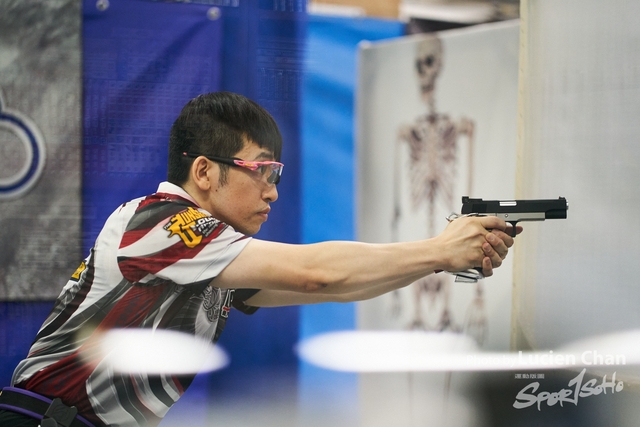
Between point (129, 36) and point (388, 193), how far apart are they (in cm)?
87

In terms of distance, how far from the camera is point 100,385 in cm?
154

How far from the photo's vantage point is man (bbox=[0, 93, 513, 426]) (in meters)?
1.43

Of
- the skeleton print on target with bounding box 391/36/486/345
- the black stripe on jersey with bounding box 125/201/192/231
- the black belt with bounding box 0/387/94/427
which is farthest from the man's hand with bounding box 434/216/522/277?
the black belt with bounding box 0/387/94/427

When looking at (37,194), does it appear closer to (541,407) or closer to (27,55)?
(27,55)

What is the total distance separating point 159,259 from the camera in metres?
1.43

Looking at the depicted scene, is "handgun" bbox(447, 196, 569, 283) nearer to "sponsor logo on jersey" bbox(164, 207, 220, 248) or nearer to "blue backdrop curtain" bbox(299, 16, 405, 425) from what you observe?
"blue backdrop curtain" bbox(299, 16, 405, 425)

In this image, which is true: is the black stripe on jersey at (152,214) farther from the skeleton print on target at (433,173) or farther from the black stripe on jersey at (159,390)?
the skeleton print on target at (433,173)

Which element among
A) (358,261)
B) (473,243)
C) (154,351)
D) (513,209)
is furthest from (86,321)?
(513,209)

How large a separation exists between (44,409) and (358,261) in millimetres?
817

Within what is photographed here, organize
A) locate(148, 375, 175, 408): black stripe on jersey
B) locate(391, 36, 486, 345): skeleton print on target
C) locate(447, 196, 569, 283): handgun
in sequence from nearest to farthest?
locate(148, 375, 175, 408): black stripe on jersey
locate(447, 196, 569, 283): handgun
locate(391, 36, 486, 345): skeleton print on target

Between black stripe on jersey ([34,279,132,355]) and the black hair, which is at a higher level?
the black hair

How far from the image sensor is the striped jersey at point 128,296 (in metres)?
1.43

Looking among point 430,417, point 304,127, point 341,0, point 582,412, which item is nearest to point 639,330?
point 582,412

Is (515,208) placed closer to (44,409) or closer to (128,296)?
(128,296)
